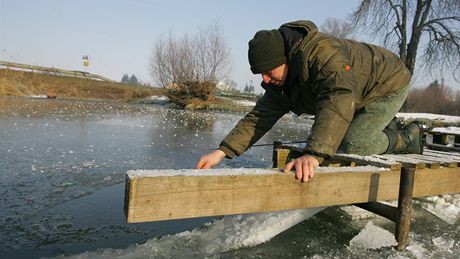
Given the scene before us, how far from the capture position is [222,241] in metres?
2.87

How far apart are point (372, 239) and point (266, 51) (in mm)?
1742

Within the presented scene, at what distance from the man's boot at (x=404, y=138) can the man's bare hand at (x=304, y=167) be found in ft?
5.60

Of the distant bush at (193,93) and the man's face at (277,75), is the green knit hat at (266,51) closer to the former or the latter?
the man's face at (277,75)

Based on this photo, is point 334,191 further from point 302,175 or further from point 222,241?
point 222,241

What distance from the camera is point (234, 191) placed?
1.95m

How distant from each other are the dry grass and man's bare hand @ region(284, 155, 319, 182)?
3377 cm

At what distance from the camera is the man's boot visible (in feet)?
11.8

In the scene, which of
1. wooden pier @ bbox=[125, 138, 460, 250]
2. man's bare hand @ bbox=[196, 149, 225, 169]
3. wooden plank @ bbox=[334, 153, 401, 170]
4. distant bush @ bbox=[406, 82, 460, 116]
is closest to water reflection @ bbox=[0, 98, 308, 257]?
man's bare hand @ bbox=[196, 149, 225, 169]

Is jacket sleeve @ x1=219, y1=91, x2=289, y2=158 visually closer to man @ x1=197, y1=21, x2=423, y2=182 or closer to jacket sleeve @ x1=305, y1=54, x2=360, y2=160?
man @ x1=197, y1=21, x2=423, y2=182

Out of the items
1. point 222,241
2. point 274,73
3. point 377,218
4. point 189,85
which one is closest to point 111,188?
point 222,241

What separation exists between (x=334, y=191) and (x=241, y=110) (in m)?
24.6

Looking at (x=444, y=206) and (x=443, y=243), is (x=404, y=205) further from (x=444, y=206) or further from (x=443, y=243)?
(x=444, y=206)

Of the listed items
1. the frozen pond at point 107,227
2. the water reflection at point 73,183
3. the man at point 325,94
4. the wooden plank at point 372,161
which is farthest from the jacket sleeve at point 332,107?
the water reflection at point 73,183

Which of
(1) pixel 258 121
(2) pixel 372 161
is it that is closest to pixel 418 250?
(2) pixel 372 161
